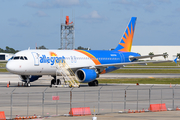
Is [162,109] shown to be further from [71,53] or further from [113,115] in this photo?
[71,53]

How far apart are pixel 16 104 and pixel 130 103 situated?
8121 millimetres

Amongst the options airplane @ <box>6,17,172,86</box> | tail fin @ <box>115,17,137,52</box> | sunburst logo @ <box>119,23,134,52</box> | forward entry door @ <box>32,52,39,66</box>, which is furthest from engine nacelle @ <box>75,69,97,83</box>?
sunburst logo @ <box>119,23,134,52</box>

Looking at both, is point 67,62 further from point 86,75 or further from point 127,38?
point 127,38

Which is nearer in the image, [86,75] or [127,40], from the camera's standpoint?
[86,75]

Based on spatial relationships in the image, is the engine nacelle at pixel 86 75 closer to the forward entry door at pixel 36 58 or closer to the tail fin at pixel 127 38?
the forward entry door at pixel 36 58

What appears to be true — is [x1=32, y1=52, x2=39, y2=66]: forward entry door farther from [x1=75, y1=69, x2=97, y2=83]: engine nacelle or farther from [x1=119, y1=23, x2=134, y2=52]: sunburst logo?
[x1=119, y1=23, x2=134, y2=52]: sunburst logo

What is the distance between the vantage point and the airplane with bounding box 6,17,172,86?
134 ft

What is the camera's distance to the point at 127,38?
5469 centimetres

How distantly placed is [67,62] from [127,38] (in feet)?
45.4

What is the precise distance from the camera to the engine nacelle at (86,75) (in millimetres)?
41919

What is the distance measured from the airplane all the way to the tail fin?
6.49ft

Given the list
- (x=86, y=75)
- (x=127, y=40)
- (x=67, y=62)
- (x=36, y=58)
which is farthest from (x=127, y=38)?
(x=36, y=58)

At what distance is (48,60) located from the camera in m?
42.3

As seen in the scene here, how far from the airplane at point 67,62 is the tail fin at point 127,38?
198cm
